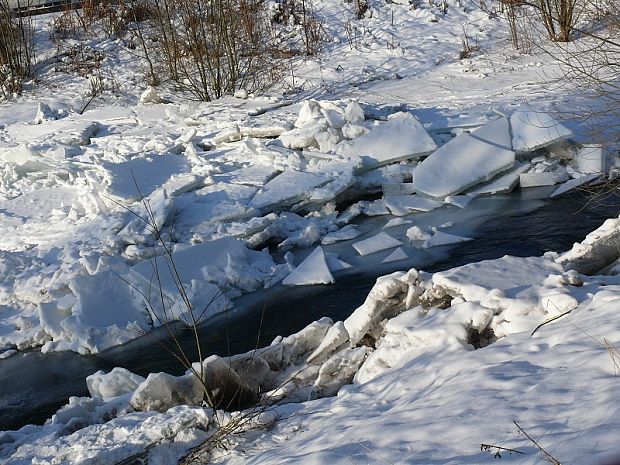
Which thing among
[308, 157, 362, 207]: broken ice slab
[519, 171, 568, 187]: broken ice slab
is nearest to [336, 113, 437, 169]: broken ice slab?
[308, 157, 362, 207]: broken ice slab

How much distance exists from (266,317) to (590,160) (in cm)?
446

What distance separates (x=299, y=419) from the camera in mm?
3938

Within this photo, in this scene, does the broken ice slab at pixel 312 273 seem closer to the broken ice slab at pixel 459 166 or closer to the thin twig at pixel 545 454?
the broken ice slab at pixel 459 166

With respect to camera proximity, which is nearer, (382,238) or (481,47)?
(382,238)

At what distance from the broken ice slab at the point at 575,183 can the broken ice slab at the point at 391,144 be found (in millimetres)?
1570

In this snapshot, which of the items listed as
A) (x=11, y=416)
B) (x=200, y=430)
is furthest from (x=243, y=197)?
(x=200, y=430)

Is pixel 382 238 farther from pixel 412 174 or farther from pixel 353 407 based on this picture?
pixel 353 407

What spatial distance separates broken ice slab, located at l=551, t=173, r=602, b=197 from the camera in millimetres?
8555

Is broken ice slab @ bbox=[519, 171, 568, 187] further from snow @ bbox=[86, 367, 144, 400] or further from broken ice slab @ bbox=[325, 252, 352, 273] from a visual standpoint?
snow @ bbox=[86, 367, 144, 400]

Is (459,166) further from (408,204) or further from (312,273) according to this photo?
(312,273)

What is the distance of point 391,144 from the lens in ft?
30.9

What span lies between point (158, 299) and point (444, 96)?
6.58 metres

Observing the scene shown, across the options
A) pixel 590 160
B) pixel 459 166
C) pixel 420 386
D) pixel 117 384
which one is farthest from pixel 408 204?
pixel 420 386

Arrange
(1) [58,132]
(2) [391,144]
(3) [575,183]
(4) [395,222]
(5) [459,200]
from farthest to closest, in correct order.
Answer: (1) [58,132]
(2) [391,144]
(5) [459,200]
(3) [575,183]
(4) [395,222]
